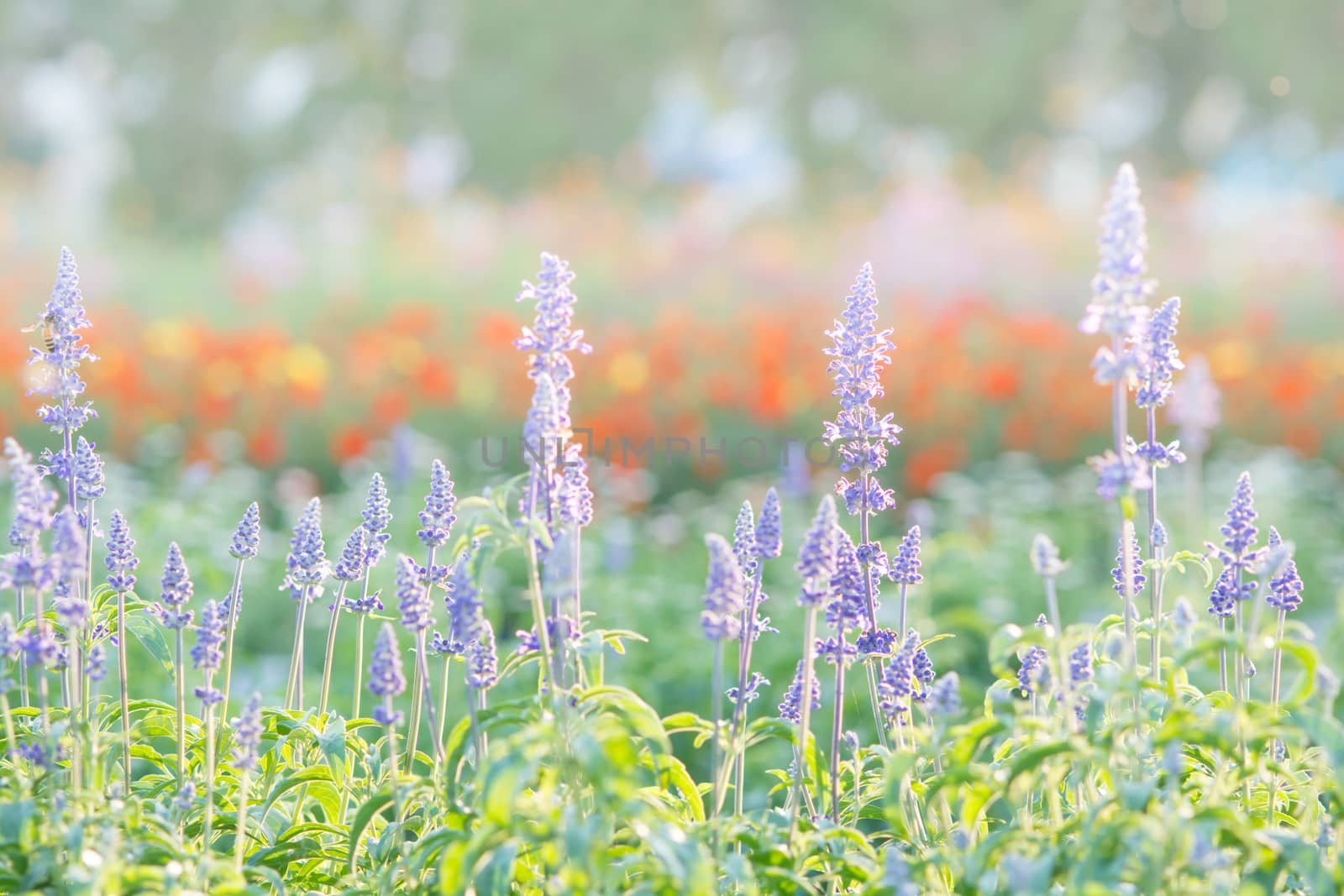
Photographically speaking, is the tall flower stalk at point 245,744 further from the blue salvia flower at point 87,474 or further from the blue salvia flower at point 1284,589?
the blue salvia flower at point 1284,589

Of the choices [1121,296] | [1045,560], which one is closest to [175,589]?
[1045,560]

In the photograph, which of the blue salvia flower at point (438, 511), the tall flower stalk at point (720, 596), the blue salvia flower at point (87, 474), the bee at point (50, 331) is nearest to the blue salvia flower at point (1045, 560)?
the tall flower stalk at point (720, 596)

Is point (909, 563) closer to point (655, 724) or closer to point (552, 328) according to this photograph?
point (655, 724)

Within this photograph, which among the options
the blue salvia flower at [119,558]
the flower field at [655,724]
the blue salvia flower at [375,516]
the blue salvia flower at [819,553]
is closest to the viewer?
the flower field at [655,724]

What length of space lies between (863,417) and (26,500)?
4.34ft

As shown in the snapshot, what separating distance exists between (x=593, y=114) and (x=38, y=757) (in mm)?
19251

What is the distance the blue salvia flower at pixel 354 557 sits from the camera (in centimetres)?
221

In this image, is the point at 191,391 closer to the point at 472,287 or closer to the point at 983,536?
the point at 472,287

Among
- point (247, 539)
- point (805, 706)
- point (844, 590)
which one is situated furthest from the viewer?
point (247, 539)

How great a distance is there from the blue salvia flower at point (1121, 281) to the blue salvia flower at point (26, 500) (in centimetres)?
154

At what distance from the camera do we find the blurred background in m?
6.64

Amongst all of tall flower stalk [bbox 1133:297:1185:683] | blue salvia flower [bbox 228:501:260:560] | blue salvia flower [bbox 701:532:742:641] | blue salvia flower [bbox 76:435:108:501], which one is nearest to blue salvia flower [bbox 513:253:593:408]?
blue salvia flower [bbox 701:532:742:641]

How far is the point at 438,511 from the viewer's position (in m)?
2.13

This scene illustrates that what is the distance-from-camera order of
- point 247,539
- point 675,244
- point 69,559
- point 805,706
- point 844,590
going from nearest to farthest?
point 69,559
point 805,706
point 844,590
point 247,539
point 675,244
